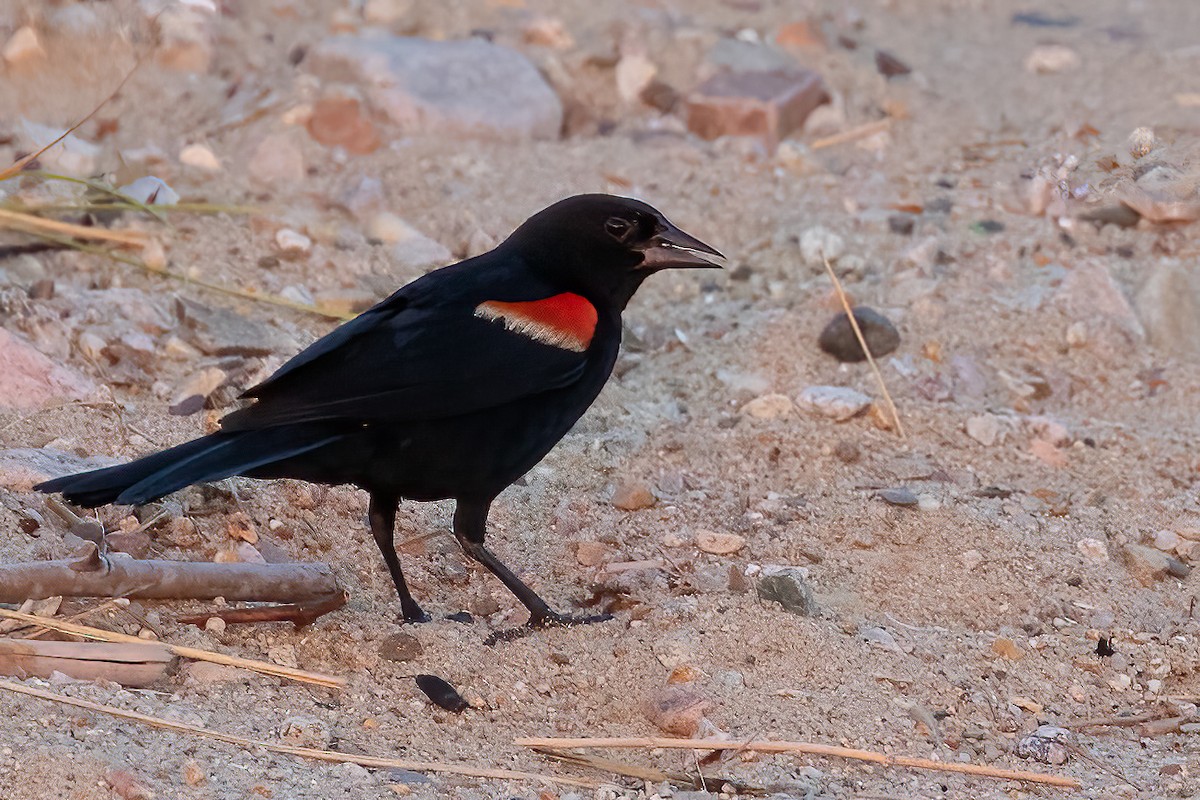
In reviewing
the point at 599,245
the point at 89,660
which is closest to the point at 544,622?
the point at 599,245

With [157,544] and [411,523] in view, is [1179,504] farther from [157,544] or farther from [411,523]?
[157,544]

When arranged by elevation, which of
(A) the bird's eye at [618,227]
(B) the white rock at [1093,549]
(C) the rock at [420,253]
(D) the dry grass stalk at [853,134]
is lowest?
(D) the dry grass stalk at [853,134]

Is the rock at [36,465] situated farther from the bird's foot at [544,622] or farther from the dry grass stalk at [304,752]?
the bird's foot at [544,622]

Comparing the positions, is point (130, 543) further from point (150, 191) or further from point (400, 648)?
point (150, 191)

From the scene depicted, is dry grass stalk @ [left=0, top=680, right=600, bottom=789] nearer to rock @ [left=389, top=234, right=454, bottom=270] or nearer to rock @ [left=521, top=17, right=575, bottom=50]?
rock @ [left=389, top=234, right=454, bottom=270]

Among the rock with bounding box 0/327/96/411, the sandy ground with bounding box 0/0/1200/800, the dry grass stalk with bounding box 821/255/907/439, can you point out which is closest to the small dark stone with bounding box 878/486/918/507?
the sandy ground with bounding box 0/0/1200/800

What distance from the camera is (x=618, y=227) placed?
405cm

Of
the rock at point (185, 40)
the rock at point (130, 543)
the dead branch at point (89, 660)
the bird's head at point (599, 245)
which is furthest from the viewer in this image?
the rock at point (185, 40)

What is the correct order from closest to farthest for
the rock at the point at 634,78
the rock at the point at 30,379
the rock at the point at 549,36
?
the rock at the point at 30,379, the rock at the point at 634,78, the rock at the point at 549,36

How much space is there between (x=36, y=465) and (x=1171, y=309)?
13.1 ft

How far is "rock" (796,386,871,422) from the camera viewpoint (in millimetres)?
4945

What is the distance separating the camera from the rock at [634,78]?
278 inches

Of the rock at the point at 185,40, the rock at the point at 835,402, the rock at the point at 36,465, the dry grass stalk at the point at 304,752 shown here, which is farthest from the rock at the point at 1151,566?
the rock at the point at 185,40

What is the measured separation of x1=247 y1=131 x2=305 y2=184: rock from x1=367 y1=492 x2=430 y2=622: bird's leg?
2.66 metres
